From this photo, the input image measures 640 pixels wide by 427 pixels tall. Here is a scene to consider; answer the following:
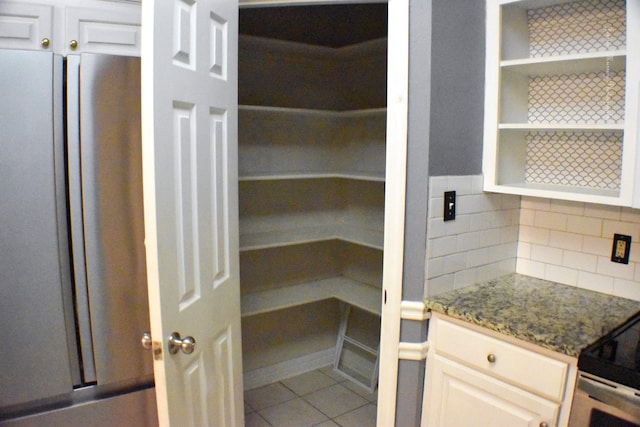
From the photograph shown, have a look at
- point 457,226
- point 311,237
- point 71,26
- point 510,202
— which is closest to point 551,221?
point 510,202

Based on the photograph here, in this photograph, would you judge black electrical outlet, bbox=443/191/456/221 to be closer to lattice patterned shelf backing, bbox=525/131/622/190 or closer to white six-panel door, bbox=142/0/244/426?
lattice patterned shelf backing, bbox=525/131/622/190

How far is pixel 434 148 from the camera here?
1.75m

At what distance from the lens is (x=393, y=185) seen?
1.75m

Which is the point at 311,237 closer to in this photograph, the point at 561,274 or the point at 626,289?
the point at 561,274

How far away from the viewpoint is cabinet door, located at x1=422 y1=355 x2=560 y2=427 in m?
1.56

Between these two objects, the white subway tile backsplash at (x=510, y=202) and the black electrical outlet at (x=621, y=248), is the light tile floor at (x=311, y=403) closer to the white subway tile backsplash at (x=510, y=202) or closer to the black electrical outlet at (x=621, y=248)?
Result: the white subway tile backsplash at (x=510, y=202)

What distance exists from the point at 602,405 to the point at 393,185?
968 millimetres

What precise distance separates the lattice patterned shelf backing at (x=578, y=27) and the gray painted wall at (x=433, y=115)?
318mm

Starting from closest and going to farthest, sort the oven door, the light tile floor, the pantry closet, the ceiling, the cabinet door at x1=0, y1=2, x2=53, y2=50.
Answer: the oven door
the cabinet door at x1=0, y1=2, x2=53, y2=50
the ceiling
the light tile floor
the pantry closet

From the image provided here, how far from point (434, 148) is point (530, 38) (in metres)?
0.80

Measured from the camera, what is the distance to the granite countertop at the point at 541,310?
59.5 inches

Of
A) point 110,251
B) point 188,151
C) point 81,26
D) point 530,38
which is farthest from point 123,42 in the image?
point 530,38

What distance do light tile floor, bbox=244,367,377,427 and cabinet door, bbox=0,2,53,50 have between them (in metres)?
2.11

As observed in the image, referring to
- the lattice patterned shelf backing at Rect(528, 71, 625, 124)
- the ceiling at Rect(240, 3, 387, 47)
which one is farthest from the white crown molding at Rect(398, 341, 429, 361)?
the ceiling at Rect(240, 3, 387, 47)
